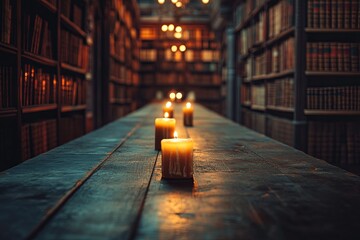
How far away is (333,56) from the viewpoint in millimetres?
4871

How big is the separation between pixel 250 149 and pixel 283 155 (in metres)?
0.30

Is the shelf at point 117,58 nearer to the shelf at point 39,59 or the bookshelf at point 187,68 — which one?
the bookshelf at point 187,68

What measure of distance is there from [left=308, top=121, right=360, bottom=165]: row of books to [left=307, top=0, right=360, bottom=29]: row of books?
95cm

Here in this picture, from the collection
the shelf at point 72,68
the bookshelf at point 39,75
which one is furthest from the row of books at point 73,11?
the shelf at point 72,68

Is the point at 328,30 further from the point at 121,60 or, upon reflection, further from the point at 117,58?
the point at 121,60

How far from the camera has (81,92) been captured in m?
5.52

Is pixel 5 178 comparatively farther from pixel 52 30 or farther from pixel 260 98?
pixel 260 98

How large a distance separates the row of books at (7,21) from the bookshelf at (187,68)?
11175 millimetres

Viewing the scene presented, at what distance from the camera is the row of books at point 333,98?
4.84 metres

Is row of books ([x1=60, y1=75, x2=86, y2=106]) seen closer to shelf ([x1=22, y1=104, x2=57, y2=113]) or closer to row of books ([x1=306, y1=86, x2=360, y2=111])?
shelf ([x1=22, y1=104, x2=57, y2=113])

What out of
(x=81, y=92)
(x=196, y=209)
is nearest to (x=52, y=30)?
(x=81, y=92)

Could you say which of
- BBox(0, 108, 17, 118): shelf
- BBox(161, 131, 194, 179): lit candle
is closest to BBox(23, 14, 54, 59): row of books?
BBox(0, 108, 17, 118): shelf

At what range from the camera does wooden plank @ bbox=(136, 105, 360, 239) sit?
43.3 inches

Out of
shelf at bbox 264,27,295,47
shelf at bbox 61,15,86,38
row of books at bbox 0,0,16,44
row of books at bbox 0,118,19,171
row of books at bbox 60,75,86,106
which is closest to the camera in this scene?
row of books at bbox 0,0,16,44
